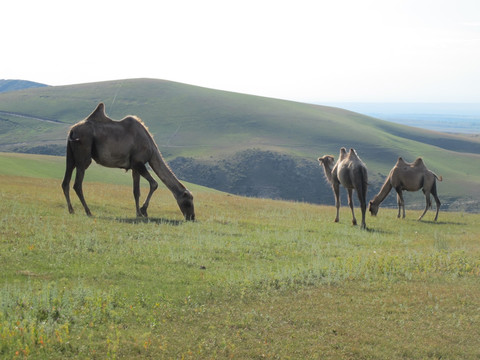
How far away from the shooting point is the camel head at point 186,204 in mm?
19031

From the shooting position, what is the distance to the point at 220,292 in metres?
9.96

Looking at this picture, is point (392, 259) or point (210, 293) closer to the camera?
point (210, 293)

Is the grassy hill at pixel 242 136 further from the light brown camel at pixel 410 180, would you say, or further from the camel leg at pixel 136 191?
the camel leg at pixel 136 191

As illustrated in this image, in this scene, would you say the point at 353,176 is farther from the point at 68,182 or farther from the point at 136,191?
the point at 68,182

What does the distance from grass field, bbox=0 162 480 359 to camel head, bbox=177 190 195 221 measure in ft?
4.18

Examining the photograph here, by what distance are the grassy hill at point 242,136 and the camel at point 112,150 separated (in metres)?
68.1

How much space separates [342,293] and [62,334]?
18.3 feet

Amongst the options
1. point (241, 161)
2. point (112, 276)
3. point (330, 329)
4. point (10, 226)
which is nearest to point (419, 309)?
point (330, 329)

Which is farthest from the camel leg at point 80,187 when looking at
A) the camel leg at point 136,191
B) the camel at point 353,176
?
the camel at point 353,176

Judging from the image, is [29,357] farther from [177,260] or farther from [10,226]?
[10,226]

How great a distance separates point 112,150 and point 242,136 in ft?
333

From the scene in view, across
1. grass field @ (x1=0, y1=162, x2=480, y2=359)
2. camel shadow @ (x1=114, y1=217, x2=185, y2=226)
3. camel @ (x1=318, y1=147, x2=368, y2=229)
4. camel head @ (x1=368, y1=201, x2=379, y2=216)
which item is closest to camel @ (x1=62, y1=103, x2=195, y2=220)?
camel shadow @ (x1=114, y1=217, x2=185, y2=226)

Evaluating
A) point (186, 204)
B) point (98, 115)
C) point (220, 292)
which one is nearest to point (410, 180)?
point (186, 204)

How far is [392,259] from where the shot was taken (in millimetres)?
13586
